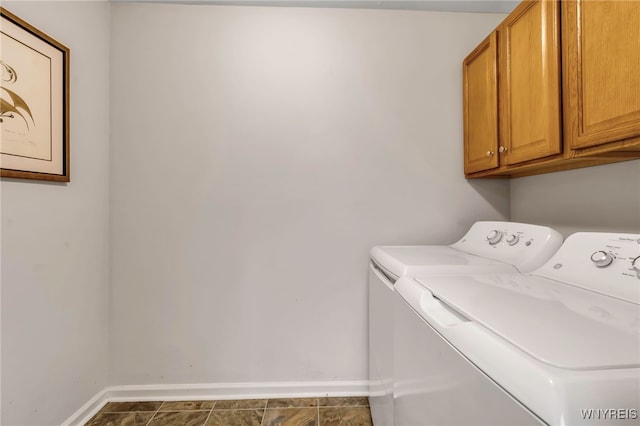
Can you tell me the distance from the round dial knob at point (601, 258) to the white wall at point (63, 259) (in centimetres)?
214

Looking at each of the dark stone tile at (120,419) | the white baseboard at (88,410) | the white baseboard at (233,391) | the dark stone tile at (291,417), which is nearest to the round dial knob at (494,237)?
the white baseboard at (233,391)

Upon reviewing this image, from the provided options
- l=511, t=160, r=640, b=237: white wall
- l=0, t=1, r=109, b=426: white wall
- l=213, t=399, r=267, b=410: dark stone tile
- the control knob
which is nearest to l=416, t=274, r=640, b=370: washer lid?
the control knob

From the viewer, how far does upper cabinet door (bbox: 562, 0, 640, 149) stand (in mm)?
828

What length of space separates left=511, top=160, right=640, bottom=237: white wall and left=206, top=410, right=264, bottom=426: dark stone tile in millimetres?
1832

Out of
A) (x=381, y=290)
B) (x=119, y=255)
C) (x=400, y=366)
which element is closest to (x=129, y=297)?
(x=119, y=255)

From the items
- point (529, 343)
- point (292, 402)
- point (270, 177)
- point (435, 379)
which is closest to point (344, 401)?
point (292, 402)

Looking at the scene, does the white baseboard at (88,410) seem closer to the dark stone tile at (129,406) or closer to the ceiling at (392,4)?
the dark stone tile at (129,406)

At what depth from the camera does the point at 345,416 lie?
62.0 inches

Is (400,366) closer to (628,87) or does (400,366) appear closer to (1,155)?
(628,87)

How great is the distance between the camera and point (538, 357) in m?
0.46

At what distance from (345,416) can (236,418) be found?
58 cm

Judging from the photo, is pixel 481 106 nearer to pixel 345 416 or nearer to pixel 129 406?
pixel 345 416

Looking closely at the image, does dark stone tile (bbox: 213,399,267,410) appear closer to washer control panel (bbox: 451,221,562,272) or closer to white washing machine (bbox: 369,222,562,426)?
white washing machine (bbox: 369,222,562,426)

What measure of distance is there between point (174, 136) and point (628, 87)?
6.46 feet
